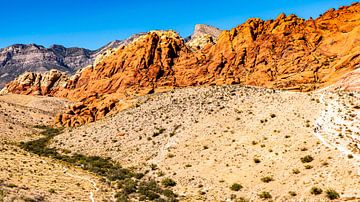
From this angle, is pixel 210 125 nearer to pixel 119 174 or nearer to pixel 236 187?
pixel 119 174

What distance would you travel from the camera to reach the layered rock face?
248 feet

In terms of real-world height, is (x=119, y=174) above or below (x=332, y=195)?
below

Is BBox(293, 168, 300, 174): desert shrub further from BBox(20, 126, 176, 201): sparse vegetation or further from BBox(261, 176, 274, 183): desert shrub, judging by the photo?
BBox(20, 126, 176, 201): sparse vegetation

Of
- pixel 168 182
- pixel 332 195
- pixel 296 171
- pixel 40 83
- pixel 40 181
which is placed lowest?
pixel 168 182

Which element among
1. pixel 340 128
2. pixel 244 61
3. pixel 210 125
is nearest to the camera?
pixel 340 128

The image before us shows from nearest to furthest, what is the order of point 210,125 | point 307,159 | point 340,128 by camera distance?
point 307,159 → point 340,128 → point 210,125

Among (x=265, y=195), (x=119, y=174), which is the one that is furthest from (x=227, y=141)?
(x=265, y=195)

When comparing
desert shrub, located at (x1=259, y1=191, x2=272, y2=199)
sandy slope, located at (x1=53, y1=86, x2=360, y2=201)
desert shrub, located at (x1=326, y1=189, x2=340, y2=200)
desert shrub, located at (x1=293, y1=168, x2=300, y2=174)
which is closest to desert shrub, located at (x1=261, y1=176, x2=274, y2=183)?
sandy slope, located at (x1=53, y1=86, x2=360, y2=201)

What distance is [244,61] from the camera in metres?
89.5

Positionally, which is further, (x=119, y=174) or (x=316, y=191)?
(x=119, y=174)

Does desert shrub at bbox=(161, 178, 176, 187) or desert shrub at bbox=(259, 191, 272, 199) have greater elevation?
desert shrub at bbox=(259, 191, 272, 199)

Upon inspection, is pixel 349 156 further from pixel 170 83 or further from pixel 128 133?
pixel 170 83

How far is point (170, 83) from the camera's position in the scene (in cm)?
9288

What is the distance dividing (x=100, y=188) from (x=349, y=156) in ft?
84.9
